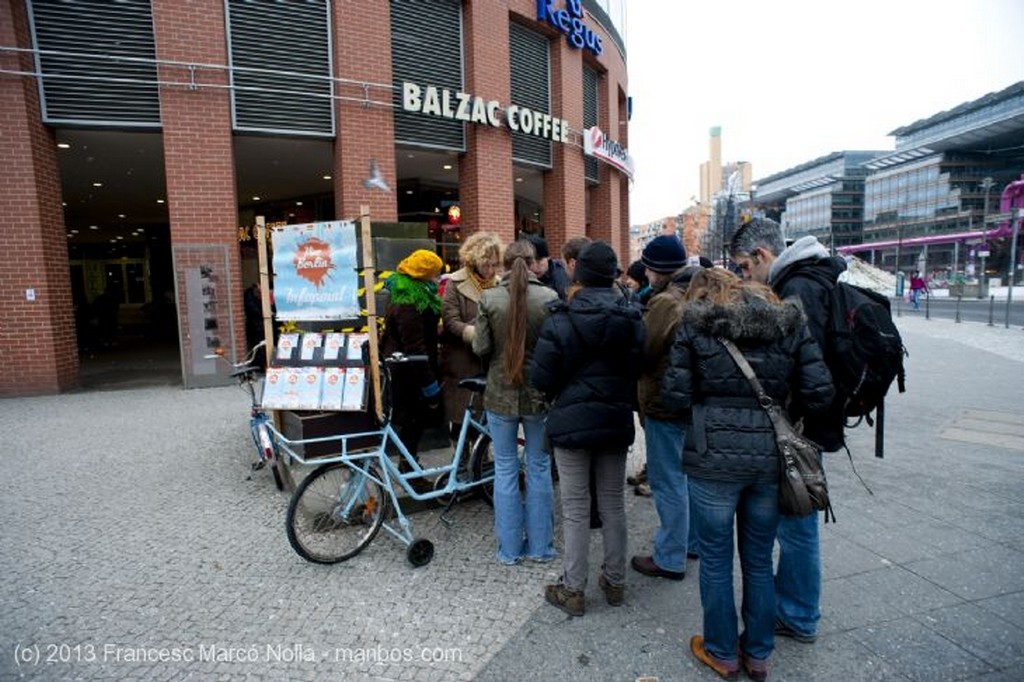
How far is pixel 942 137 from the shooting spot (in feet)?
244

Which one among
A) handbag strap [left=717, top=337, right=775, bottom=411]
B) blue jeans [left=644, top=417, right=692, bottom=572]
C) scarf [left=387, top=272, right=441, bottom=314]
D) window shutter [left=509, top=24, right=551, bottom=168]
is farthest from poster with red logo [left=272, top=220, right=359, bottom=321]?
window shutter [left=509, top=24, right=551, bottom=168]

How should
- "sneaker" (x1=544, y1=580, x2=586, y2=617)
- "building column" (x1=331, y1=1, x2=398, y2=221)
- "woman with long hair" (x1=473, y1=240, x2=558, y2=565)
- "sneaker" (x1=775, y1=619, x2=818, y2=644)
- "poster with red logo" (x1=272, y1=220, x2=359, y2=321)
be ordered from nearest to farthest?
"sneaker" (x1=775, y1=619, x2=818, y2=644)
"sneaker" (x1=544, y1=580, x2=586, y2=617)
"woman with long hair" (x1=473, y1=240, x2=558, y2=565)
"poster with red logo" (x1=272, y1=220, x2=359, y2=321)
"building column" (x1=331, y1=1, x2=398, y2=221)

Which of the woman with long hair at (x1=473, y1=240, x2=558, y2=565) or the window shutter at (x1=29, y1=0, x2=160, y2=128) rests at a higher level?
the window shutter at (x1=29, y1=0, x2=160, y2=128)

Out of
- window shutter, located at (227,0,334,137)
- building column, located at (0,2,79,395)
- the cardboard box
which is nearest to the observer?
the cardboard box

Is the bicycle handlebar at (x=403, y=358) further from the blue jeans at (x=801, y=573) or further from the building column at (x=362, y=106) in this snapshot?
the building column at (x=362, y=106)

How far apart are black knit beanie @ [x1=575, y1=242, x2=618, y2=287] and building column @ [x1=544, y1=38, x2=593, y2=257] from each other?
12.2 m

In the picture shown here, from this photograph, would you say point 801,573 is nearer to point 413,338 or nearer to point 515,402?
point 515,402

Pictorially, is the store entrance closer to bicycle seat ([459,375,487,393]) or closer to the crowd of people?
bicycle seat ([459,375,487,393])

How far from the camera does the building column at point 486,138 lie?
12.7 metres

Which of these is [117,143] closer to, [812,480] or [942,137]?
[812,480]

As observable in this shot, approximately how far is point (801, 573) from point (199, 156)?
35.8 feet

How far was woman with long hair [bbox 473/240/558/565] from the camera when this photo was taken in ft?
11.8

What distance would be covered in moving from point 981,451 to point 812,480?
16.3 ft

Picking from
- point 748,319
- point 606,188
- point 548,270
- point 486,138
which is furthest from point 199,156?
point 606,188
